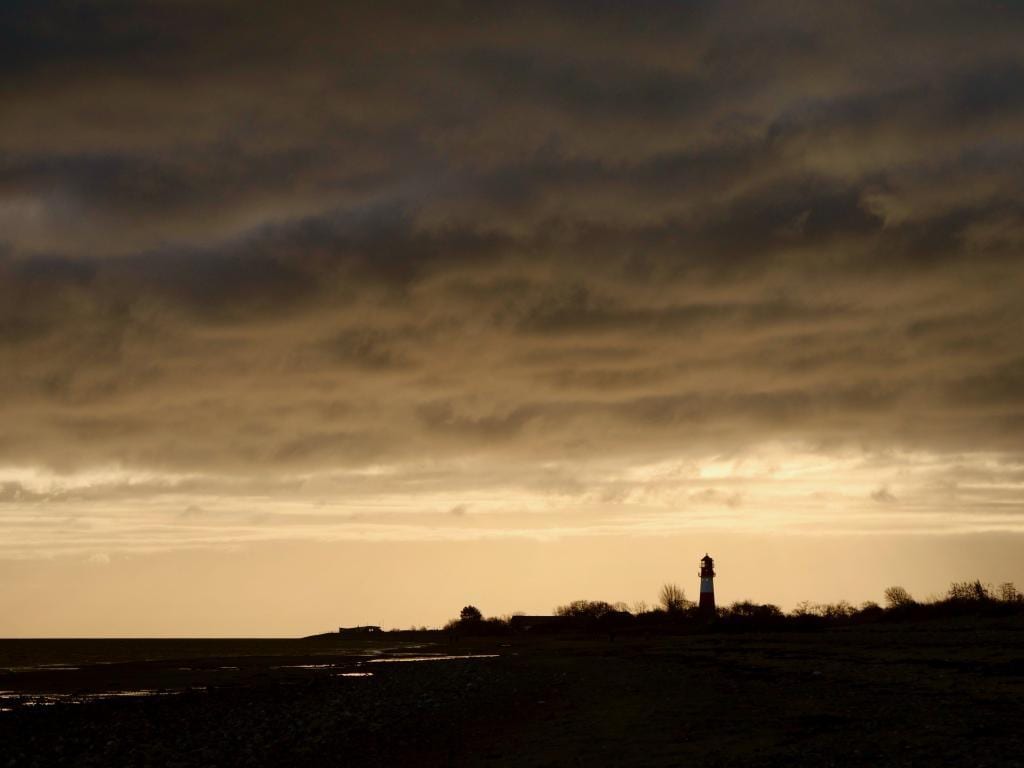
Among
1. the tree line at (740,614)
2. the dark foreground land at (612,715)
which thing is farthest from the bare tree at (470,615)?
the dark foreground land at (612,715)

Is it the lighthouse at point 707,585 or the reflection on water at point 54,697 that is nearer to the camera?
the reflection on water at point 54,697

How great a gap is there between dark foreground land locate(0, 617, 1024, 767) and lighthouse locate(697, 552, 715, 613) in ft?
170

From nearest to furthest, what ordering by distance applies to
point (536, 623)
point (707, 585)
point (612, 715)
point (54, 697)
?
point (612, 715)
point (54, 697)
point (707, 585)
point (536, 623)

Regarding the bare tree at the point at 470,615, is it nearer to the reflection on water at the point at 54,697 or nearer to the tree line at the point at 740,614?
the tree line at the point at 740,614

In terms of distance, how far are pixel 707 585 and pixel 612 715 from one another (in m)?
82.3

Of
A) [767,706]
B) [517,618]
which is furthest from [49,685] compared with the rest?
[517,618]

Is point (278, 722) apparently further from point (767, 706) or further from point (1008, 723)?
point (1008, 723)

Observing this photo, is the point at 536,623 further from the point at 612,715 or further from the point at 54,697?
the point at 612,715

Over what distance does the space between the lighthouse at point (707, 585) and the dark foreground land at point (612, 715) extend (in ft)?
170

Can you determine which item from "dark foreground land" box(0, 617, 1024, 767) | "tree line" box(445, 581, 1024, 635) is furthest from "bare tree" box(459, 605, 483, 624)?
"dark foreground land" box(0, 617, 1024, 767)

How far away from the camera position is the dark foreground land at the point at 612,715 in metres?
23.1

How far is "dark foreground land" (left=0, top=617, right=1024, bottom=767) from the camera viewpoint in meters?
23.1

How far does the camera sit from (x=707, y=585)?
110688mm

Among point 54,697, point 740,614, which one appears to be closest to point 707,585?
point 740,614
